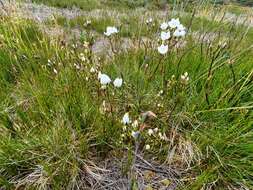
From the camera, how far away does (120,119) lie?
320 cm

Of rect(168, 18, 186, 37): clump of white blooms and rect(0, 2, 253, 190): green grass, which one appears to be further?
rect(168, 18, 186, 37): clump of white blooms

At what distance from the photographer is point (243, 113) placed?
3.27 m

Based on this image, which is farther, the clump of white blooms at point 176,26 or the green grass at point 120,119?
the clump of white blooms at point 176,26

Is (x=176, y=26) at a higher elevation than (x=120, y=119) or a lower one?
higher

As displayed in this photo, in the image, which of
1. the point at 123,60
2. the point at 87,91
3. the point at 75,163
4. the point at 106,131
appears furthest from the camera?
the point at 123,60

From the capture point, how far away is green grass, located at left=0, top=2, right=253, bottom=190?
2.97 m

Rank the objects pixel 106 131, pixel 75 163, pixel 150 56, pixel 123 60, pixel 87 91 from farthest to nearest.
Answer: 1. pixel 123 60
2. pixel 150 56
3. pixel 87 91
4. pixel 106 131
5. pixel 75 163

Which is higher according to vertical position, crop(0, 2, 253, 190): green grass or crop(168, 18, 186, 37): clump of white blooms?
crop(168, 18, 186, 37): clump of white blooms

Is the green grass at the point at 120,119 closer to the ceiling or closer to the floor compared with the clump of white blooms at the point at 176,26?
closer to the floor

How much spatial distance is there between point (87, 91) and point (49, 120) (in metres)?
0.39

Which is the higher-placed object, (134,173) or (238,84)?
(238,84)

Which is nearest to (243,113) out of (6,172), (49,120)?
(49,120)

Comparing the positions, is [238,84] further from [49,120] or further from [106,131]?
[49,120]

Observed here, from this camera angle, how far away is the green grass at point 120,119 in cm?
297
